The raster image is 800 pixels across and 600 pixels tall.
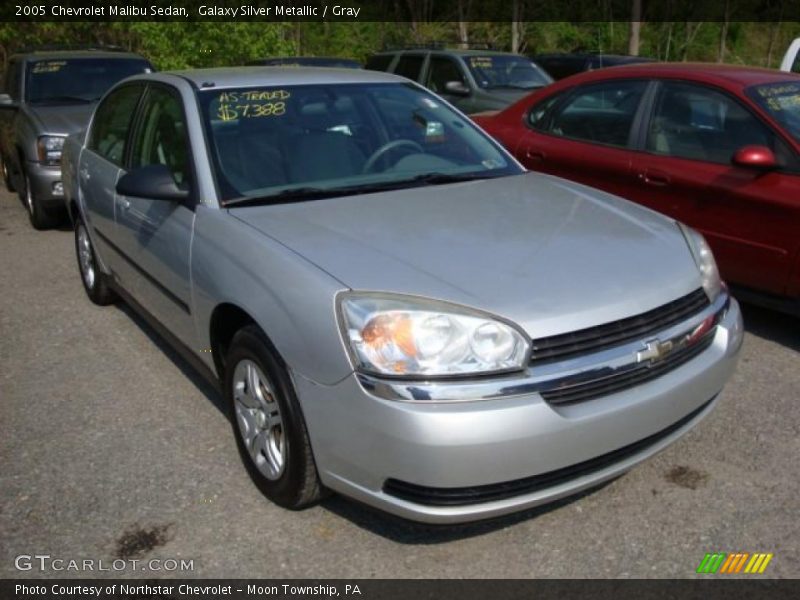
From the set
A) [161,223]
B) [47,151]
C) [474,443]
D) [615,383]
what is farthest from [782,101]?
[47,151]

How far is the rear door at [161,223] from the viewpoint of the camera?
10.9ft

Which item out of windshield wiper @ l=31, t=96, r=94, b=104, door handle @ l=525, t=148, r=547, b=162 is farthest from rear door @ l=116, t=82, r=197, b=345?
windshield wiper @ l=31, t=96, r=94, b=104

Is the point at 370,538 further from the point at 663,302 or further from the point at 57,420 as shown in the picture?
the point at 57,420

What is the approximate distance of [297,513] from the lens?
2906 millimetres

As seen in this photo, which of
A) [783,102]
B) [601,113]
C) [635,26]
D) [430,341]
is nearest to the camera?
→ [430,341]

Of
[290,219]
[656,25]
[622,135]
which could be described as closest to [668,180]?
[622,135]

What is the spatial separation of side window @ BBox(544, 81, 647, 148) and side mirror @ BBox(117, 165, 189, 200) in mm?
3071

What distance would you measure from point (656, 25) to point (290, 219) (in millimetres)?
30045

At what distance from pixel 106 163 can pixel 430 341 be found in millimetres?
2891

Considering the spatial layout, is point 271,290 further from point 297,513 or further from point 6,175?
point 6,175

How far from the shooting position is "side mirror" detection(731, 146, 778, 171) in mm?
4246

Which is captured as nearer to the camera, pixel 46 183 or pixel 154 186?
pixel 154 186

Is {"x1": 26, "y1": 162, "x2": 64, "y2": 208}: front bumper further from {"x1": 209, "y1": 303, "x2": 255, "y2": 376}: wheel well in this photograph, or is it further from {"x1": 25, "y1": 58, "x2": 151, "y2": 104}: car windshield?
{"x1": 209, "y1": 303, "x2": 255, "y2": 376}: wheel well

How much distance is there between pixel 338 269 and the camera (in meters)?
2.58
